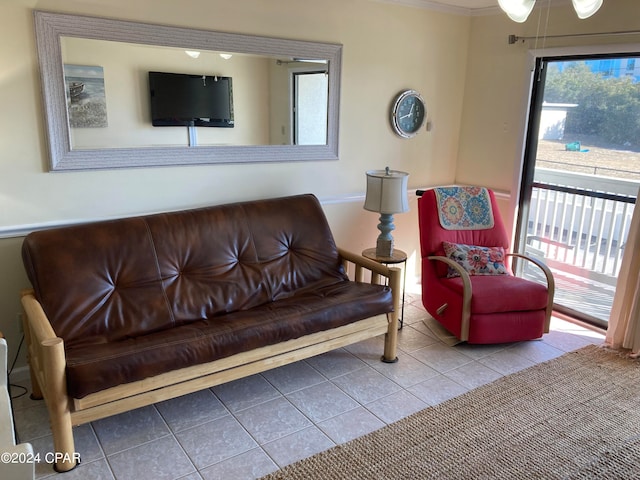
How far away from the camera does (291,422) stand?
8.36 feet

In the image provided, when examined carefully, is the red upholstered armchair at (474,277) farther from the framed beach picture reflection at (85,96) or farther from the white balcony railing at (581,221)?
the framed beach picture reflection at (85,96)

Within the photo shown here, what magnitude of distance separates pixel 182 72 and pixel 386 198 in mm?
1499

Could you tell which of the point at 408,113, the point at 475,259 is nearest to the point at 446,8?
the point at 408,113

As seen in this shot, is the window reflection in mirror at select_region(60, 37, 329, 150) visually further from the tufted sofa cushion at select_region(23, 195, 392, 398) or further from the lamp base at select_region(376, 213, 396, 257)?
the lamp base at select_region(376, 213, 396, 257)

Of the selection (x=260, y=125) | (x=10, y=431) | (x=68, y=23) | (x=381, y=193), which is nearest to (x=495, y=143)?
(x=381, y=193)

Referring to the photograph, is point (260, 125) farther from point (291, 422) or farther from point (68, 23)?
point (291, 422)

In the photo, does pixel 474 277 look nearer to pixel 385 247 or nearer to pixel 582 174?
pixel 385 247

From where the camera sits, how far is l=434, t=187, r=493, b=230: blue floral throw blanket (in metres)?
3.71

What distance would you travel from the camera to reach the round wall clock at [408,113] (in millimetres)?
4008

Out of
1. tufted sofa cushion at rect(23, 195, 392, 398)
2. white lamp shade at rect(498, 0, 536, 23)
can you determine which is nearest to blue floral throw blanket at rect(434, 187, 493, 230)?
tufted sofa cushion at rect(23, 195, 392, 398)

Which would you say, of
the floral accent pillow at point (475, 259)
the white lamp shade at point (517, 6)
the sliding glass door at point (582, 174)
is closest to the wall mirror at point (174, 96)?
the floral accent pillow at point (475, 259)

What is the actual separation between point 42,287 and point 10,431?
83cm

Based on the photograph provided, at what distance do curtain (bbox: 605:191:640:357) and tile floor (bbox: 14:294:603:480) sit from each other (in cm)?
29

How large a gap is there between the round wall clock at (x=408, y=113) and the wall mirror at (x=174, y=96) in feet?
1.93
